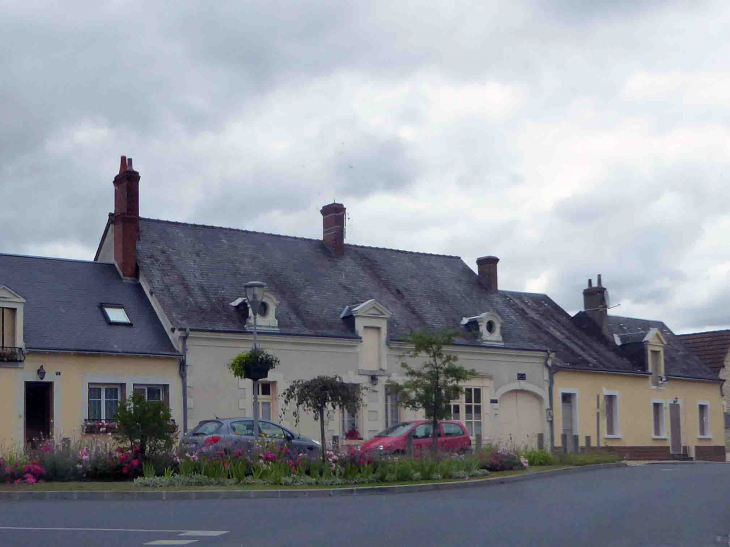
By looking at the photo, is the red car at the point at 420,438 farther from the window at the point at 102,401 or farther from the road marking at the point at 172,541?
the road marking at the point at 172,541

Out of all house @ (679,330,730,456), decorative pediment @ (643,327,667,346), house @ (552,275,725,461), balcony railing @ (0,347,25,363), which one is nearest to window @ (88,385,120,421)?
balcony railing @ (0,347,25,363)

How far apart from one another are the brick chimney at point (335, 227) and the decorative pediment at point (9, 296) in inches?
519

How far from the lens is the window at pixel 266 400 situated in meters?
29.8

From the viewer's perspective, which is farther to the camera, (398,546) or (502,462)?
(502,462)

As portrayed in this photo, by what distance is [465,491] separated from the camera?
1958 centimetres

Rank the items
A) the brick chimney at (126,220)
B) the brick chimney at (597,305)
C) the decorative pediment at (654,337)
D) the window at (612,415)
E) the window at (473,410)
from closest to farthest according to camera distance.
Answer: the brick chimney at (126,220), the window at (473,410), the window at (612,415), the decorative pediment at (654,337), the brick chimney at (597,305)

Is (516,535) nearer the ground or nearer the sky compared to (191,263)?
nearer the ground

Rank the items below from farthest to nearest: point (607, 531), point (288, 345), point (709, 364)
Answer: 1. point (709, 364)
2. point (288, 345)
3. point (607, 531)

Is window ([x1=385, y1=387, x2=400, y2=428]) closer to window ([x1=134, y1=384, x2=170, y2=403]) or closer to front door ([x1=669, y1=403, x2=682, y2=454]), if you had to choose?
window ([x1=134, y1=384, x2=170, y2=403])

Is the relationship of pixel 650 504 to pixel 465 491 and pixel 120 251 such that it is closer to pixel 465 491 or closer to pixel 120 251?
pixel 465 491

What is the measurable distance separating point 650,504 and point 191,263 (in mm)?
18850

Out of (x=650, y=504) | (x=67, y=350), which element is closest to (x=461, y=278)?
(x=67, y=350)

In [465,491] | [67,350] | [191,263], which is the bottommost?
[465,491]

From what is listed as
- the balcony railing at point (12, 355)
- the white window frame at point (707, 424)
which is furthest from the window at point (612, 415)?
the balcony railing at point (12, 355)
